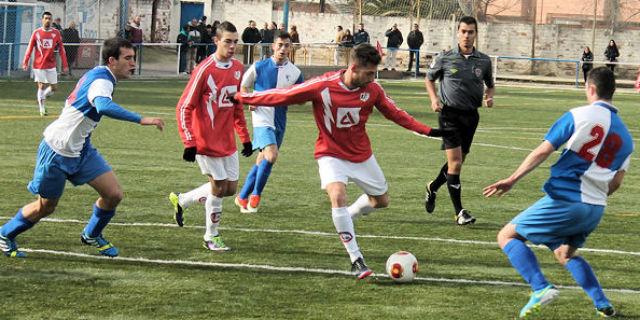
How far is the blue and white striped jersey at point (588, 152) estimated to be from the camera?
7988 mm

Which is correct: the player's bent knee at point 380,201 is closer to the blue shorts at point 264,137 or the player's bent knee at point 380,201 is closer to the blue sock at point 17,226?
the blue sock at point 17,226

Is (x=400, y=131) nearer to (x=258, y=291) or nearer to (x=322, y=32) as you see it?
(x=258, y=291)

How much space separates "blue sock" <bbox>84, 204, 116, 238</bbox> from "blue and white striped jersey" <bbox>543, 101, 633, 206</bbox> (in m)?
4.01

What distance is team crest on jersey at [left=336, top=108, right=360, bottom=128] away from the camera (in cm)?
1000

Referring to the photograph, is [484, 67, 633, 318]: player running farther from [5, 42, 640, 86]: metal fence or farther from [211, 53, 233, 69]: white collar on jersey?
[5, 42, 640, 86]: metal fence

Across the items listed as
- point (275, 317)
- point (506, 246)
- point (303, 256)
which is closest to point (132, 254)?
point (303, 256)

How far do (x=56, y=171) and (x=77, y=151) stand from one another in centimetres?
24

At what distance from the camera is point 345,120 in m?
10.0

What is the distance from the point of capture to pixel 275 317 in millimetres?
8297

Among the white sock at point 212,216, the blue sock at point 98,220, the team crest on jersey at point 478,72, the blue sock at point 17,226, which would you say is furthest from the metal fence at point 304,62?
the blue sock at point 17,226

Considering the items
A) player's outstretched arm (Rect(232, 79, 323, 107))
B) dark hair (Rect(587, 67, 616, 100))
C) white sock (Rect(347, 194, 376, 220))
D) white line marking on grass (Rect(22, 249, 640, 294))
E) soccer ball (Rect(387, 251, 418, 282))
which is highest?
dark hair (Rect(587, 67, 616, 100))

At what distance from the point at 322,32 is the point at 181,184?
51071 millimetres

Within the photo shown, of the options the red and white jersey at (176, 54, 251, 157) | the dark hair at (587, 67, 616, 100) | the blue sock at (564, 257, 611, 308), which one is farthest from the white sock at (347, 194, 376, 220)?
the dark hair at (587, 67, 616, 100)

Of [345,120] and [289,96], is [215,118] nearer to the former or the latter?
[289,96]
